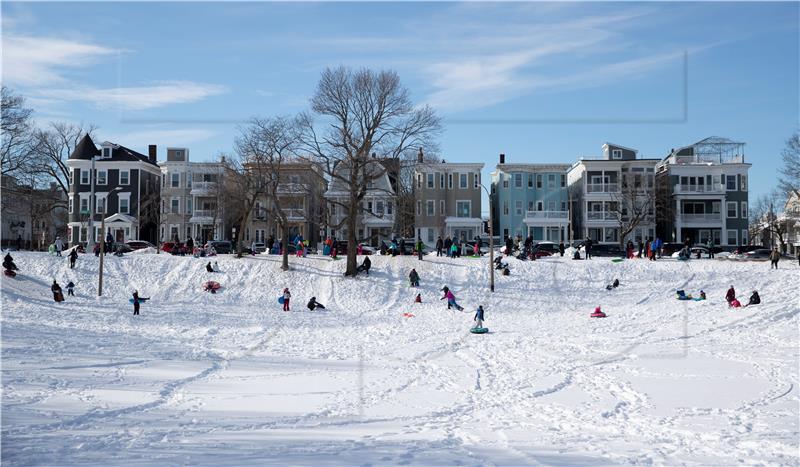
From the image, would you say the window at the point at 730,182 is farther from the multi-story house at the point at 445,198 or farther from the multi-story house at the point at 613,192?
the multi-story house at the point at 445,198

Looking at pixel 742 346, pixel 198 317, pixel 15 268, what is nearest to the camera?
pixel 742 346

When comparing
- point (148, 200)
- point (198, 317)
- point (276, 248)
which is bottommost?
point (198, 317)

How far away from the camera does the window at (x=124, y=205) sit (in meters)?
69.2

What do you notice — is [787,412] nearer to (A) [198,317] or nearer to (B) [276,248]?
(A) [198,317]

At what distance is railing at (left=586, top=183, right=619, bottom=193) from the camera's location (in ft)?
222

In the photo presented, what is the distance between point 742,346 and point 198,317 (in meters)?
22.3

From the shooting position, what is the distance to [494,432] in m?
11.2

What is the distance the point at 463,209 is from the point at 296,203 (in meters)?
17.7

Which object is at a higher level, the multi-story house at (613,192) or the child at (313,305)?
the multi-story house at (613,192)

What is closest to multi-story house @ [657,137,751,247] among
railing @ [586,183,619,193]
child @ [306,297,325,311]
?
railing @ [586,183,619,193]

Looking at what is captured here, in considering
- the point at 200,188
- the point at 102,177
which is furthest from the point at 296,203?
the point at 102,177

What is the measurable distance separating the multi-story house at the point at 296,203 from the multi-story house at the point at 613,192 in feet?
85.7

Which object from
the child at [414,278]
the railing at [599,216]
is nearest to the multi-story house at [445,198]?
the railing at [599,216]

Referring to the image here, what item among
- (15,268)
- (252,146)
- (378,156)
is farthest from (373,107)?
(15,268)
